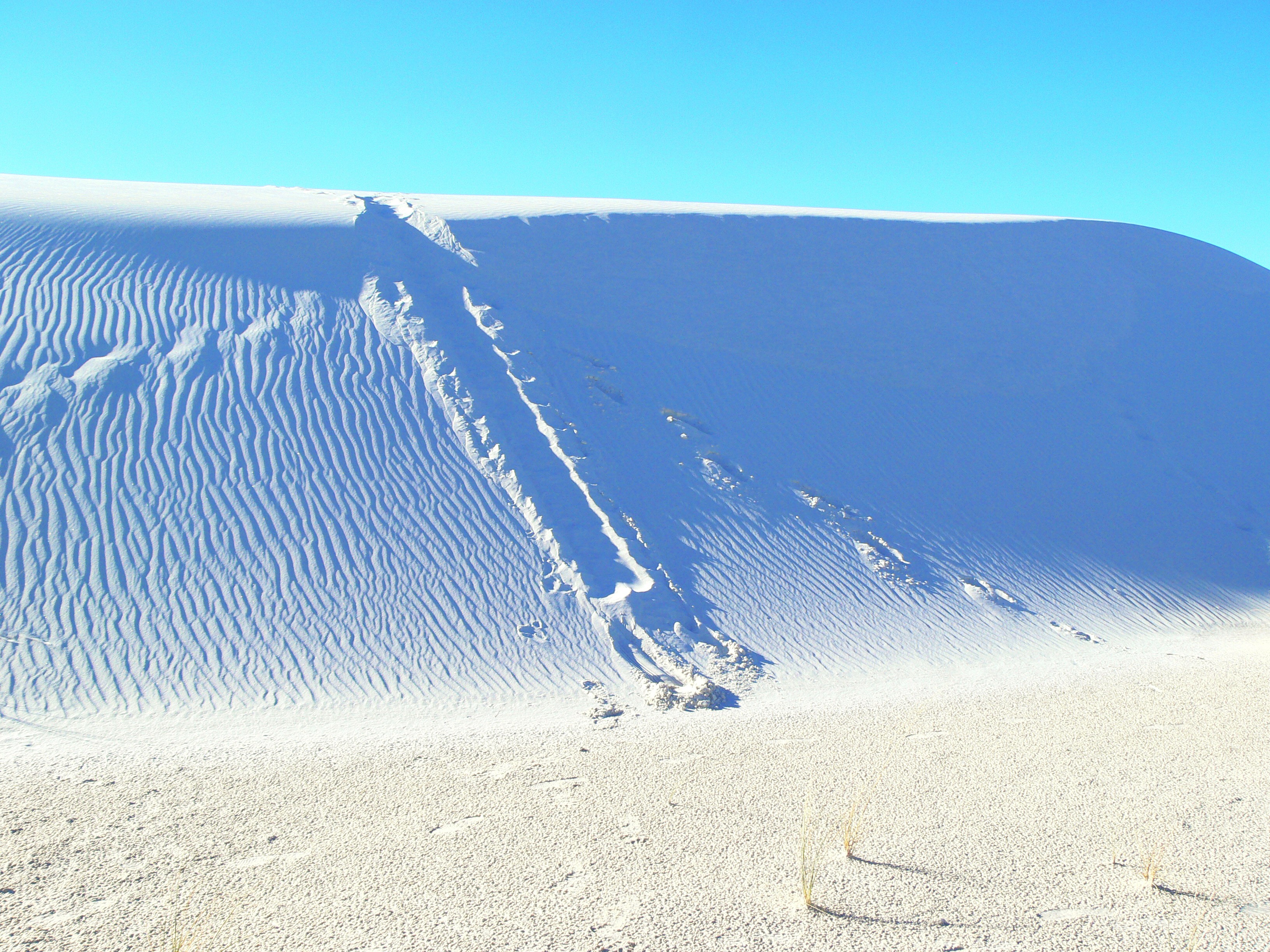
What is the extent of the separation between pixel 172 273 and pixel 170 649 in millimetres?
6832

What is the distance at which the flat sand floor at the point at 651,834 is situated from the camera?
11.7ft

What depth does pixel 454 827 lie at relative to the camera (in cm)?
454

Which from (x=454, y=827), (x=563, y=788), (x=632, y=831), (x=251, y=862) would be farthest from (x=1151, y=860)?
(x=251, y=862)

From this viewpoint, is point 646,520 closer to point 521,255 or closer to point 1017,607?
point 1017,607

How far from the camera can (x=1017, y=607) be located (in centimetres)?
929

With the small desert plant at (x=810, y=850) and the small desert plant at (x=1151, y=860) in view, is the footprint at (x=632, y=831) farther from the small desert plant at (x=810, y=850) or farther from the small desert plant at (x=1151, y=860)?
the small desert plant at (x=1151, y=860)

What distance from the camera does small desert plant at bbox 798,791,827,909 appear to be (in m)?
3.72

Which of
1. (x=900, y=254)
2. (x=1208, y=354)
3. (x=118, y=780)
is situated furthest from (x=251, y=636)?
(x=1208, y=354)

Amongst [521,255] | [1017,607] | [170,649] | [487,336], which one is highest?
[521,255]

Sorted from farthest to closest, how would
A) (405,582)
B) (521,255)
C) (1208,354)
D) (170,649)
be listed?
(1208,354) → (521,255) → (405,582) → (170,649)

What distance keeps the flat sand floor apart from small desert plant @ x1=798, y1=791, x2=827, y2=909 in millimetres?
26

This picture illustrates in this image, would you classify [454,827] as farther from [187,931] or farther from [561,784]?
[187,931]

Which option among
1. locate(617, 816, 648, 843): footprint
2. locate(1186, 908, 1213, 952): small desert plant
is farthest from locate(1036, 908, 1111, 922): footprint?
locate(617, 816, 648, 843): footprint

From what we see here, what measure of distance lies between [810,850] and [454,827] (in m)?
1.80
